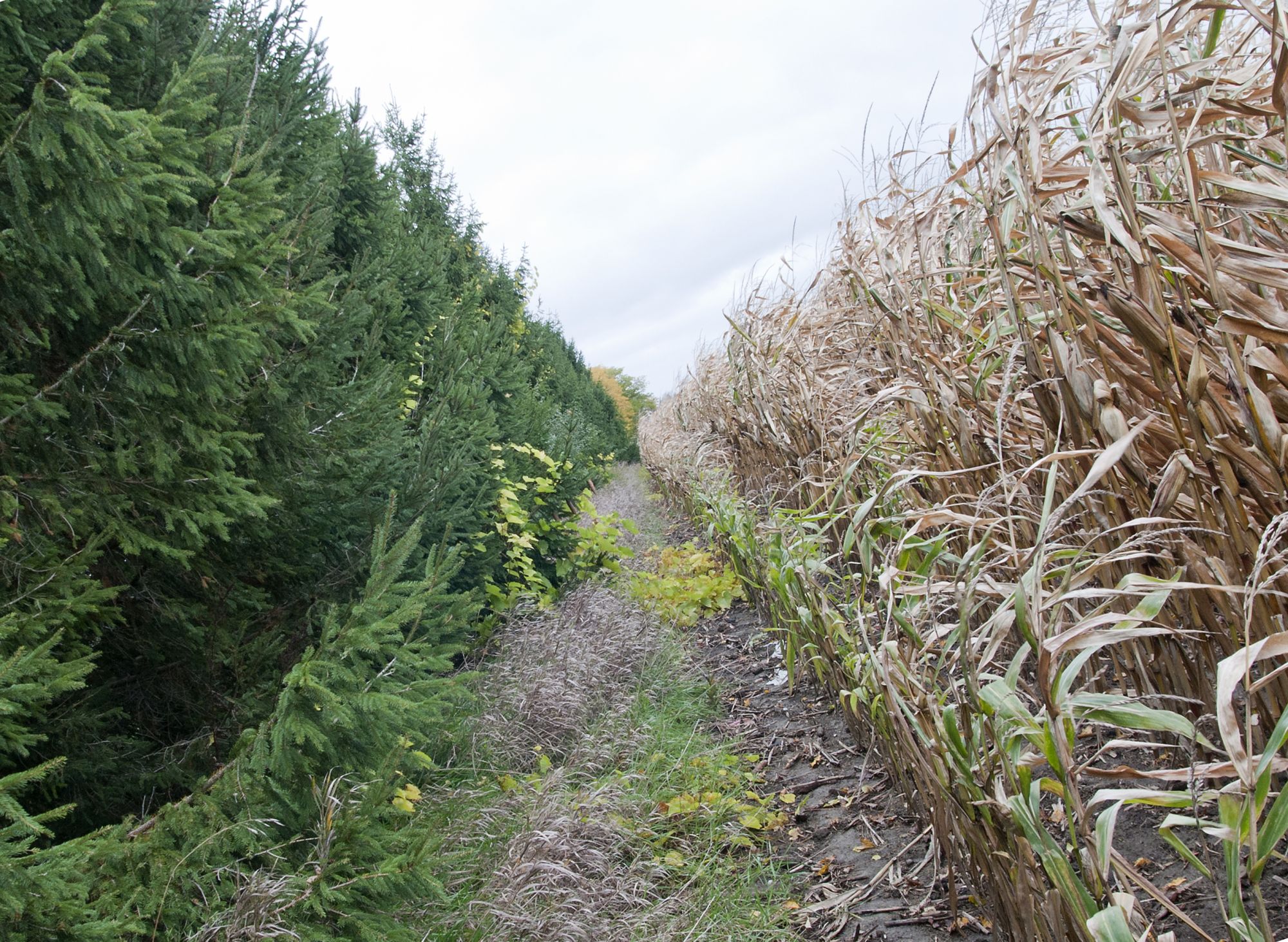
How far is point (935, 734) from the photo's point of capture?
170 cm

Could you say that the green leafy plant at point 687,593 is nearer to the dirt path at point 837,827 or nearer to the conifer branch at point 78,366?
the dirt path at point 837,827

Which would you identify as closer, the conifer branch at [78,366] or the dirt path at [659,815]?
the conifer branch at [78,366]

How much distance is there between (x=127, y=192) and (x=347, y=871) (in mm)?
1435

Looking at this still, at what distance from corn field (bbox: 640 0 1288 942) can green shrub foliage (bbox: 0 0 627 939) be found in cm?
120

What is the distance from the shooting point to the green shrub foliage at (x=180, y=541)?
1.48 metres

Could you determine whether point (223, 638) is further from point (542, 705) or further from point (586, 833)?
point (542, 705)

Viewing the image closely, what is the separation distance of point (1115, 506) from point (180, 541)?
215 centimetres

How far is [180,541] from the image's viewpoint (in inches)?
75.6

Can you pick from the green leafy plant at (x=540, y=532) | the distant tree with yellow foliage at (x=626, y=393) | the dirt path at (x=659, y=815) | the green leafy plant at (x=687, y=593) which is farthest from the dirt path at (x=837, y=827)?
the distant tree with yellow foliage at (x=626, y=393)

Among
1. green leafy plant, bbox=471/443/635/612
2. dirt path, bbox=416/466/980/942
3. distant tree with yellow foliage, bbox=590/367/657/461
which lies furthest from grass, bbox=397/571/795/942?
distant tree with yellow foliage, bbox=590/367/657/461

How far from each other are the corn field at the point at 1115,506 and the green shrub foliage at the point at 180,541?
1.20 metres

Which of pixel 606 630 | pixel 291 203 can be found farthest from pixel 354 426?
pixel 606 630

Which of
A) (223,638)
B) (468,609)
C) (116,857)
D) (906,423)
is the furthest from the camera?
(906,423)

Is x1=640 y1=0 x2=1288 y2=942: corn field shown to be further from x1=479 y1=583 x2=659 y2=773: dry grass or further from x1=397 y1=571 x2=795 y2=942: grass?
x1=479 y1=583 x2=659 y2=773: dry grass
